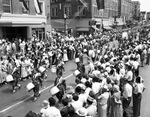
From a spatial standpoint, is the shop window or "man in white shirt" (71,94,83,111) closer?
"man in white shirt" (71,94,83,111)

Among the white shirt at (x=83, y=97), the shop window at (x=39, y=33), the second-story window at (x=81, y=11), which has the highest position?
the second-story window at (x=81, y=11)

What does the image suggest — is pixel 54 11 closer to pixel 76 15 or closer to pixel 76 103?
pixel 76 15

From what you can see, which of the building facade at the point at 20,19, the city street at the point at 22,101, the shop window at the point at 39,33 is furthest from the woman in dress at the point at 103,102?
the shop window at the point at 39,33

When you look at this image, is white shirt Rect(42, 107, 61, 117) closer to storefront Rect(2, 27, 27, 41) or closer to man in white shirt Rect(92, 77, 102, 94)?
man in white shirt Rect(92, 77, 102, 94)

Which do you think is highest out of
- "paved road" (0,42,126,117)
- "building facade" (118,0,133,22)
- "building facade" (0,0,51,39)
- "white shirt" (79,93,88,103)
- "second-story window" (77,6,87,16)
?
"building facade" (118,0,133,22)

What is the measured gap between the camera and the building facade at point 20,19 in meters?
22.0

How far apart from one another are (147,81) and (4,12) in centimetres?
1585

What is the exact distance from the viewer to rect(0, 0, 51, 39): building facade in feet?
72.0

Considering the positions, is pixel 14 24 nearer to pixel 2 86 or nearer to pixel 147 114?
pixel 2 86

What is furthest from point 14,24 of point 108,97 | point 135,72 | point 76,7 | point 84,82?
point 76,7

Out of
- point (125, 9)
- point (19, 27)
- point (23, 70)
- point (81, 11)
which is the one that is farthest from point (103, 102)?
point (125, 9)

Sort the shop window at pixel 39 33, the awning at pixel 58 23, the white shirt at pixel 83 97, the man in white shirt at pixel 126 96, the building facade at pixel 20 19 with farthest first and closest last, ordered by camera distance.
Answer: the awning at pixel 58 23 < the shop window at pixel 39 33 < the building facade at pixel 20 19 < the man in white shirt at pixel 126 96 < the white shirt at pixel 83 97

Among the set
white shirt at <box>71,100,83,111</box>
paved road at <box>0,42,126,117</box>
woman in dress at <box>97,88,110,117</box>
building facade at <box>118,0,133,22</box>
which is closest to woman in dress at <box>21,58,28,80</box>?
paved road at <box>0,42,126,117</box>

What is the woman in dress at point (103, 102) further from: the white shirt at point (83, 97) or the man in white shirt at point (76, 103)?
the man in white shirt at point (76, 103)
